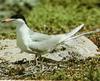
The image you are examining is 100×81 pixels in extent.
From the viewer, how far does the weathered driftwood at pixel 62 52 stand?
28.6ft

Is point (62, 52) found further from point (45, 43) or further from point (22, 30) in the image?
point (22, 30)

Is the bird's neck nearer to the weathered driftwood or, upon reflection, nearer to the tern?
the tern

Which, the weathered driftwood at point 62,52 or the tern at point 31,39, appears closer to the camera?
the tern at point 31,39

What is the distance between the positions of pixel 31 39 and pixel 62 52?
1.22 m

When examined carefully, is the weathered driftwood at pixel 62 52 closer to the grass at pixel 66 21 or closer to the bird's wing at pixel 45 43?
the grass at pixel 66 21

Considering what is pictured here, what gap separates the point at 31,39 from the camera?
784 cm

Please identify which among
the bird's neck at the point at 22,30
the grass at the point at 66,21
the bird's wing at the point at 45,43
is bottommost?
the grass at the point at 66,21

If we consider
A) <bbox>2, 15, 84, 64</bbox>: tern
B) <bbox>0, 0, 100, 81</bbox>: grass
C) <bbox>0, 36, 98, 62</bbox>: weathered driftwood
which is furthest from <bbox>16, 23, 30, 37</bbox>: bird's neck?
<bbox>0, 36, 98, 62</bbox>: weathered driftwood

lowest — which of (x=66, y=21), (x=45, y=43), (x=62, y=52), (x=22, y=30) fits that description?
(x=66, y=21)

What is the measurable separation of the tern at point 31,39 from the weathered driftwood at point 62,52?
2.35 feet

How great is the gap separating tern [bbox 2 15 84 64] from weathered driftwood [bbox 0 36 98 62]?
0.72m

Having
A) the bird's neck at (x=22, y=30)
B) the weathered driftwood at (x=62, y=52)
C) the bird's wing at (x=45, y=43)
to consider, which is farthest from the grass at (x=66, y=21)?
the bird's neck at (x=22, y=30)

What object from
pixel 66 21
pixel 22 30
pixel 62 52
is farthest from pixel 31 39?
pixel 66 21

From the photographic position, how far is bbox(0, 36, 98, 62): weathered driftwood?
8.71 metres
